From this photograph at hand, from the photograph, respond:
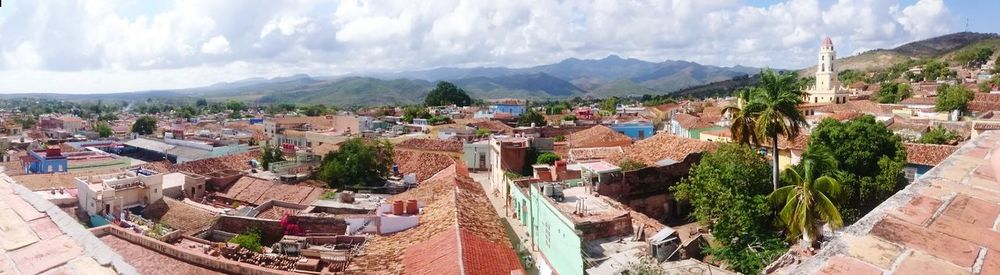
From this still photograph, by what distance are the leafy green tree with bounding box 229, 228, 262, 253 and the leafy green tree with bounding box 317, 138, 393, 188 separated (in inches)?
326

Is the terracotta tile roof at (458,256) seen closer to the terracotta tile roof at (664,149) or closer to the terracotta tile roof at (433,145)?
the terracotta tile roof at (664,149)

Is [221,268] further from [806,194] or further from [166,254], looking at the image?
[806,194]

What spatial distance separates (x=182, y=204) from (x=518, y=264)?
1428 cm

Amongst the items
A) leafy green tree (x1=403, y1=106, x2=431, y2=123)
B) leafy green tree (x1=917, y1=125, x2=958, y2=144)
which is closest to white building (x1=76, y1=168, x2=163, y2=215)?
leafy green tree (x1=917, y1=125, x2=958, y2=144)

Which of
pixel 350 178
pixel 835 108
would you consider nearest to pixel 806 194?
pixel 350 178

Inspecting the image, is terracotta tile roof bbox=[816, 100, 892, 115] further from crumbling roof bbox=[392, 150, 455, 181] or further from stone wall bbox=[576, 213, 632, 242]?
stone wall bbox=[576, 213, 632, 242]

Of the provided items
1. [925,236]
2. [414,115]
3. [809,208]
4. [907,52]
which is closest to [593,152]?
[809,208]

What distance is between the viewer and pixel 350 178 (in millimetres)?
27703

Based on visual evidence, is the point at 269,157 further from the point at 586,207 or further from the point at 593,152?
the point at 586,207

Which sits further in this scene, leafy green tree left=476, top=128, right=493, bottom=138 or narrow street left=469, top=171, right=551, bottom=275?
leafy green tree left=476, top=128, right=493, bottom=138

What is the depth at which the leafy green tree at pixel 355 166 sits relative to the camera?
27.7 metres

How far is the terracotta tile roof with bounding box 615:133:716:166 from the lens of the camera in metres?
23.5

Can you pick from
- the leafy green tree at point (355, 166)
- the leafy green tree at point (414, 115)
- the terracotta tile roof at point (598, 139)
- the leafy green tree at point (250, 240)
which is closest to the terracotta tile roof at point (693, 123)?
the terracotta tile roof at point (598, 139)

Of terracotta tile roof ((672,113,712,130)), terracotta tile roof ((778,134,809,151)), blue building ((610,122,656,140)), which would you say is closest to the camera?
terracotta tile roof ((778,134,809,151))
